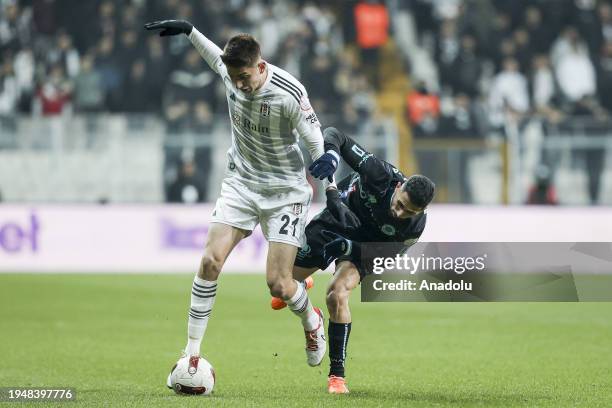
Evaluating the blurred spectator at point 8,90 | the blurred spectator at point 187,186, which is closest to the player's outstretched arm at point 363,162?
the blurred spectator at point 187,186

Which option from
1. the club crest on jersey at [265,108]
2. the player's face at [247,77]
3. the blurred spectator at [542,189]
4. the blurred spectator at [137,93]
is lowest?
the blurred spectator at [542,189]

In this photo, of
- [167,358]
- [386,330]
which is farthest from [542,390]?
[386,330]

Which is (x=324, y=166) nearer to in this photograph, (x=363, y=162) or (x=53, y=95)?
(x=363, y=162)

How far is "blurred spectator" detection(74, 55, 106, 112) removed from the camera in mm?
19469

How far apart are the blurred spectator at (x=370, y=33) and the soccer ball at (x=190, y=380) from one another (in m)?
14.3

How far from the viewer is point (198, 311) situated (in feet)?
25.4

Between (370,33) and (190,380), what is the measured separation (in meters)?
14.7

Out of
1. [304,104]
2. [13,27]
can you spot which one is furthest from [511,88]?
[304,104]

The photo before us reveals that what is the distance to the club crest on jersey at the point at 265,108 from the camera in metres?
7.78

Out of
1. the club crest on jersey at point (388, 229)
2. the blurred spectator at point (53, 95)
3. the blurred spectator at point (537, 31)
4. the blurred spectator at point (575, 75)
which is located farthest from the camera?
the blurred spectator at point (537, 31)

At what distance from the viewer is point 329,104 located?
19375 millimetres

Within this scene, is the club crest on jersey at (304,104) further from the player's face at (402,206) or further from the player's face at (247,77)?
the player's face at (402,206)

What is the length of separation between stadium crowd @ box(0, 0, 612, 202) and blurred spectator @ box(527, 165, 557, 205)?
68 centimetres

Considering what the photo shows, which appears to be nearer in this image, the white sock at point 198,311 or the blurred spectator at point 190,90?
the white sock at point 198,311
